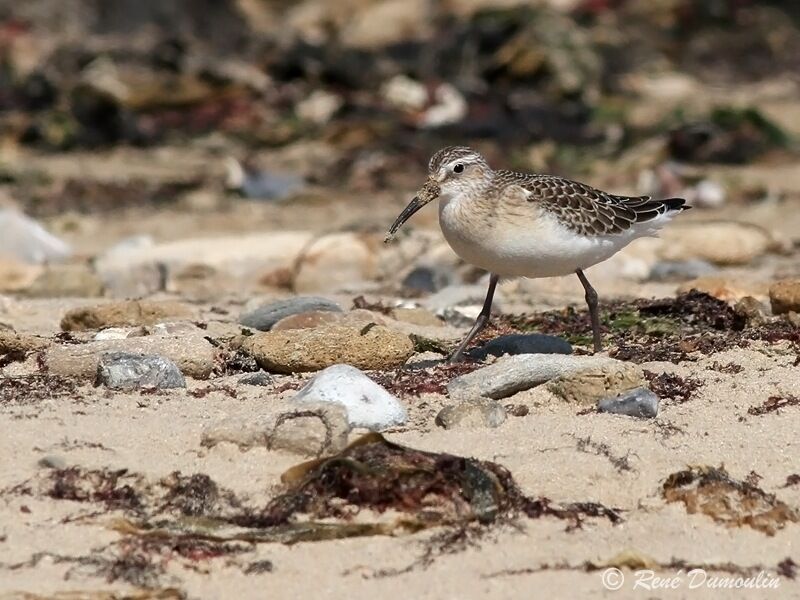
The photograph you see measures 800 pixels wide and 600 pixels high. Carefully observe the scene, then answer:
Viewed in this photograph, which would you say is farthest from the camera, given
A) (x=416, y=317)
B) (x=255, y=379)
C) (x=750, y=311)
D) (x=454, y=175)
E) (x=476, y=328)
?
(x=416, y=317)

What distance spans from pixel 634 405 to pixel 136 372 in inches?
75.4

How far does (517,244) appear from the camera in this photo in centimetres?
624

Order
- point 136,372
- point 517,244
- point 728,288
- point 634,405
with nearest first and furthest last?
point 634,405 → point 136,372 → point 517,244 → point 728,288

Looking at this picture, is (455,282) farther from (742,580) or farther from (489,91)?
(489,91)

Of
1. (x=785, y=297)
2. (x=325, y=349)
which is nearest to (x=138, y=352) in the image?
(x=325, y=349)

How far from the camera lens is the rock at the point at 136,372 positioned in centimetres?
564

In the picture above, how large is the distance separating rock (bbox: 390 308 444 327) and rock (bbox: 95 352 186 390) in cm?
171

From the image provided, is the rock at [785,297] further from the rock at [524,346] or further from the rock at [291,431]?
the rock at [291,431]

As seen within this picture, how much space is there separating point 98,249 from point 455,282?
3208mm

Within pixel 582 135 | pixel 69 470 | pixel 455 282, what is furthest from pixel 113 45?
pixel 69 470

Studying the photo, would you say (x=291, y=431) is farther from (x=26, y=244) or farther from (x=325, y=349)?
(x=26, y=244)

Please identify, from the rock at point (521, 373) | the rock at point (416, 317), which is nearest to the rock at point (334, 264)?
the rock at point (416, 317)

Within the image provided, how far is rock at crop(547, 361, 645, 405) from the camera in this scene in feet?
18.2

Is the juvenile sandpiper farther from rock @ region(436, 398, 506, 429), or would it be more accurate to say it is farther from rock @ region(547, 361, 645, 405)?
rock @ region(436, 398, 506, 429)
